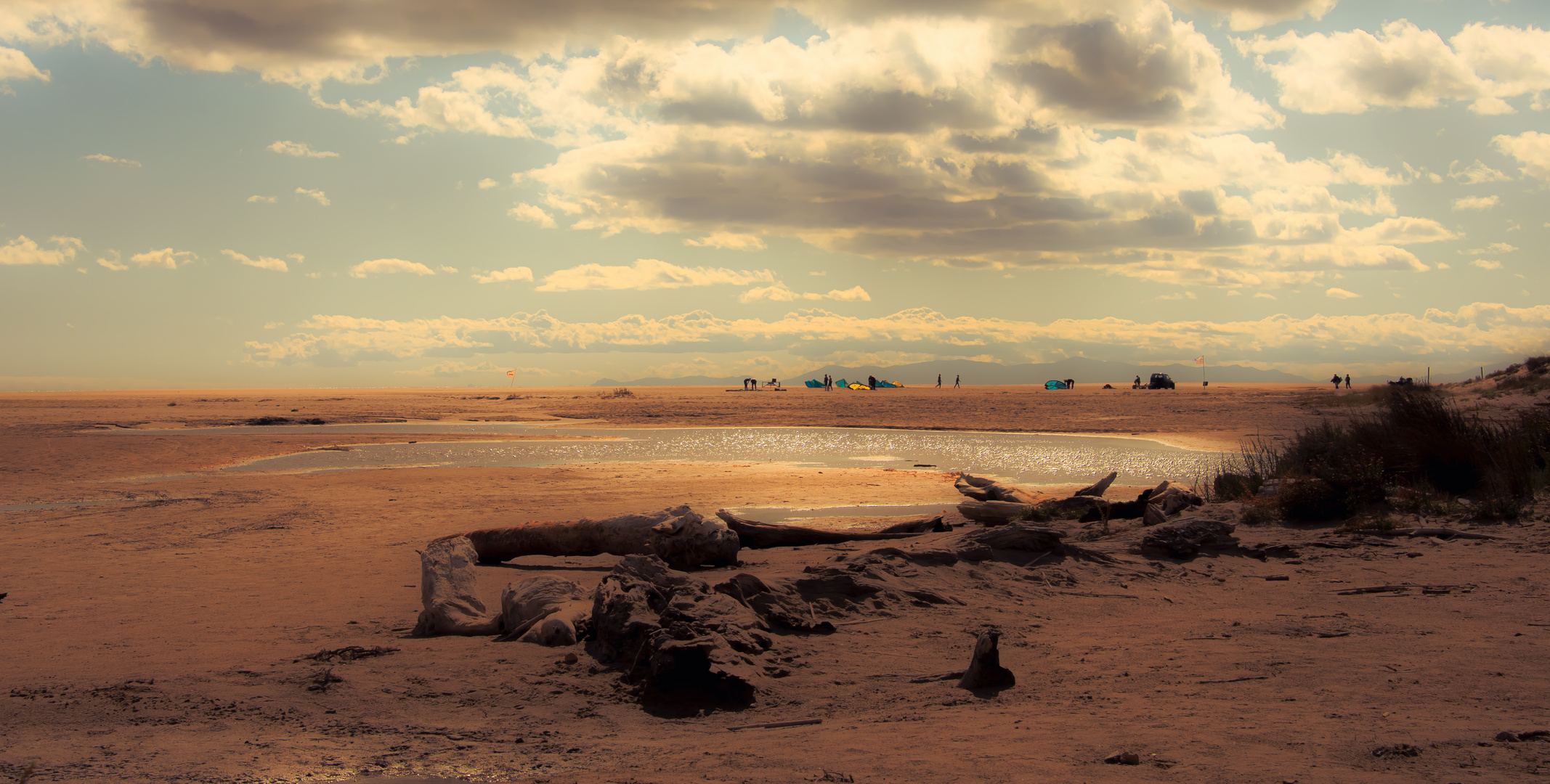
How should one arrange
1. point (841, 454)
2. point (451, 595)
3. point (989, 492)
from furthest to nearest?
point (841, 454) < point (989, 492) < point (451, 595)

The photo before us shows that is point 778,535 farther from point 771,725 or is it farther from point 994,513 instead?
point 771,725

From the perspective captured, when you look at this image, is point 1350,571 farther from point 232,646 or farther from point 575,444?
point 575,444

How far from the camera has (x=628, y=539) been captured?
32.8 ft

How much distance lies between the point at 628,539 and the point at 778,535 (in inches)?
81.6

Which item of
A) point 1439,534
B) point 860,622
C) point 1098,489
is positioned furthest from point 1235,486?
point 860,622

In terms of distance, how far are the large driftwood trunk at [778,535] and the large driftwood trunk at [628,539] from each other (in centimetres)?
101

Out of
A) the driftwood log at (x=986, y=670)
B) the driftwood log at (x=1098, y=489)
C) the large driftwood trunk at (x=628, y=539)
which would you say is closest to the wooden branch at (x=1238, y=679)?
the driftwood log at (x=986, y=670)

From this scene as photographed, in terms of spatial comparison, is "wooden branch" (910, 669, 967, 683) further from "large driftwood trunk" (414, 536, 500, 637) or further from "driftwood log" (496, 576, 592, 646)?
"large driftwood trunk" (414, 536, 500, 637)

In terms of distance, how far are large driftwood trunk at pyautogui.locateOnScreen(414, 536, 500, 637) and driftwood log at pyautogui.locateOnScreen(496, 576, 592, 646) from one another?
22cm

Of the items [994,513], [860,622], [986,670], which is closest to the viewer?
[986,670]

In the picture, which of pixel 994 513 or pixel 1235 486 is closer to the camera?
pixel 994 513

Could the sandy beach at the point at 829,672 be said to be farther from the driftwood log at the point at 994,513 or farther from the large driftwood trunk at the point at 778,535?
the driftwood log at the point at 994,513

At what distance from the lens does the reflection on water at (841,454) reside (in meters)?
21.4

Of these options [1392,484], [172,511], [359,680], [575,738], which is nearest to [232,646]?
[359,680]
